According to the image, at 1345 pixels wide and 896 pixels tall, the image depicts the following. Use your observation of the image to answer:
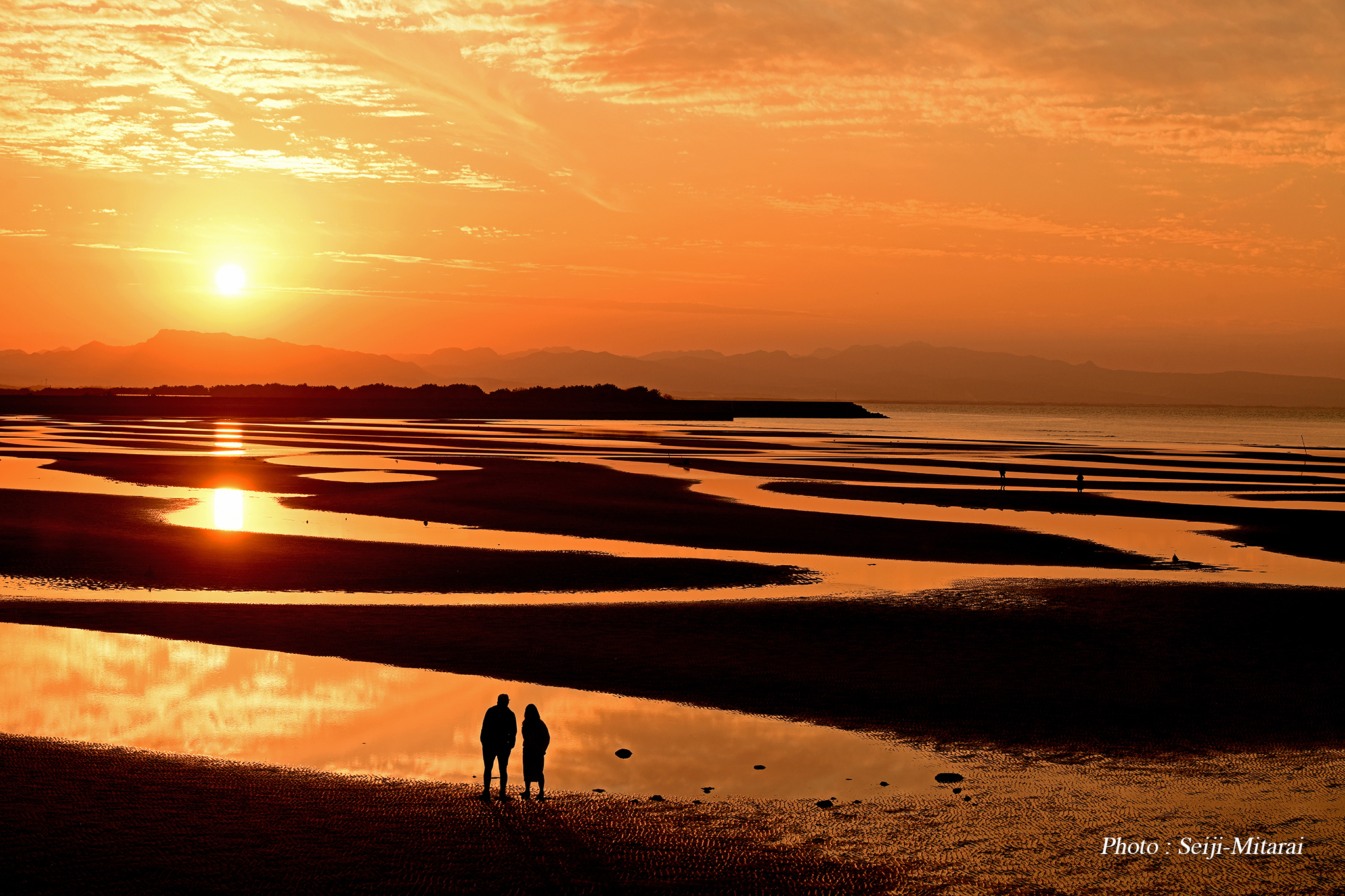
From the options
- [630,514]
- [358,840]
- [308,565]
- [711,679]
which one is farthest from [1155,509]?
[358,840]

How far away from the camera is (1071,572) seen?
1139 inches

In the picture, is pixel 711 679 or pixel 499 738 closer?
pixel 499 738

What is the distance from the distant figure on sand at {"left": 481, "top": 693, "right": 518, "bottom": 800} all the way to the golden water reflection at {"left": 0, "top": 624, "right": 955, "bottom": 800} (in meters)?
0.78

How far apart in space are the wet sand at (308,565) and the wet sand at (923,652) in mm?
2643

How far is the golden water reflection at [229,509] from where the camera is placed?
117 ft

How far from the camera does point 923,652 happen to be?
1980 cm

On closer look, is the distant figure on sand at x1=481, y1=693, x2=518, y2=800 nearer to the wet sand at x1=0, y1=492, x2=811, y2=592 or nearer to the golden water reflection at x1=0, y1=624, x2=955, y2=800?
the golden water reflection at x1=0, y1=624, x2=955, y2=800

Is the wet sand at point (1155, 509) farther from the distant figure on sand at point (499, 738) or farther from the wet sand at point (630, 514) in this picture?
the distant figure on sand at point (499, 738)

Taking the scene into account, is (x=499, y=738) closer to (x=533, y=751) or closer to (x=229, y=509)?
(x=533, y=751)

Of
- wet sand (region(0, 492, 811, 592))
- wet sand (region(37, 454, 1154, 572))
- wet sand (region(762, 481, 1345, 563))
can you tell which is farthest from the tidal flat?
wet sand (region(762, 481, 1345, 563))

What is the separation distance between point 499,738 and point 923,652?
386 inches

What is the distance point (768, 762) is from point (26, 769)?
8.53m

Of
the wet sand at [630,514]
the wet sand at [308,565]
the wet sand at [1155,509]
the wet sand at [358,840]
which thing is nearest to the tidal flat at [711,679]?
the wet sand at [358,840]

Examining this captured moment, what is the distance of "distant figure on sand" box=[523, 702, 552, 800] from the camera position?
483 inches
